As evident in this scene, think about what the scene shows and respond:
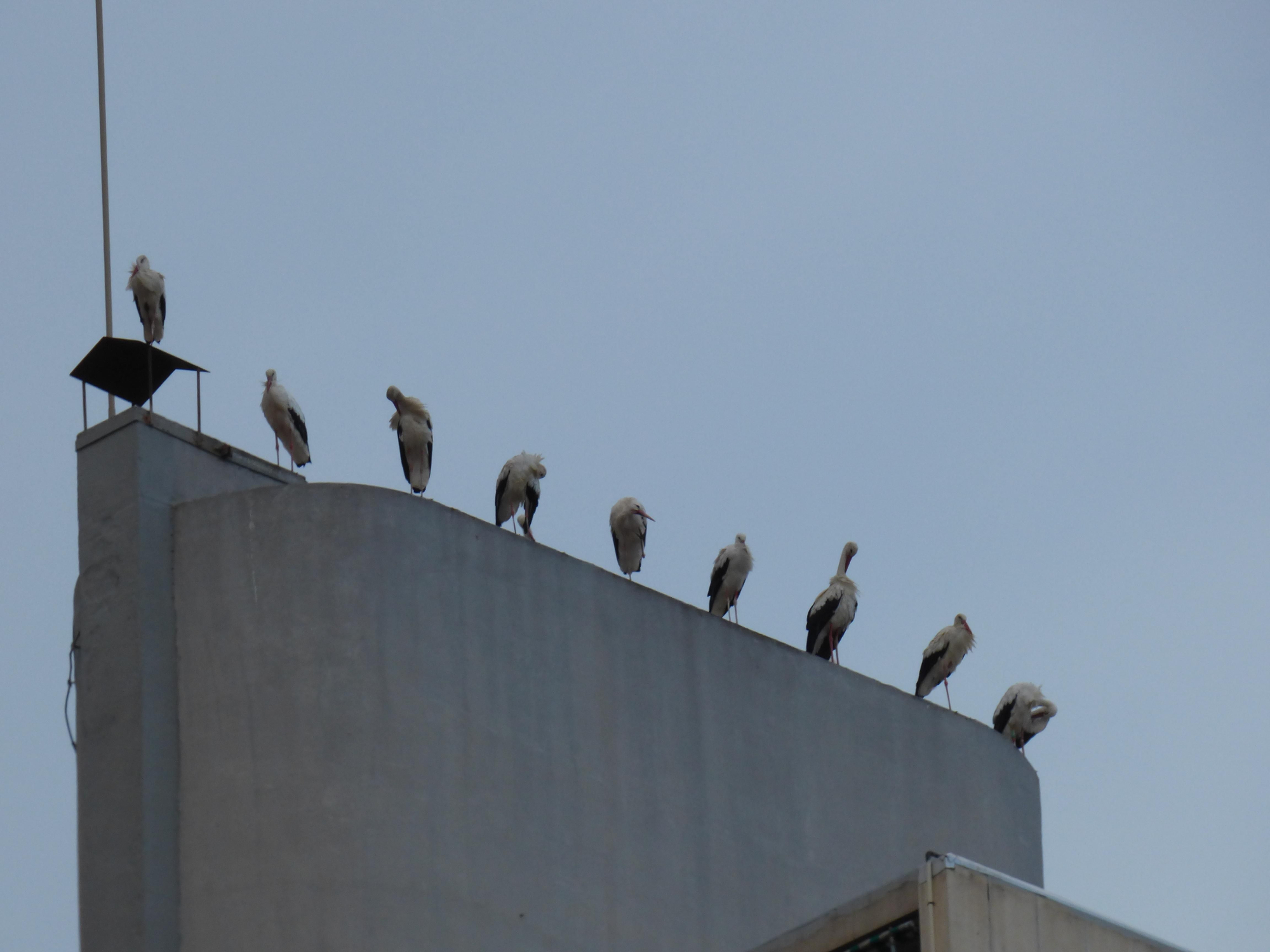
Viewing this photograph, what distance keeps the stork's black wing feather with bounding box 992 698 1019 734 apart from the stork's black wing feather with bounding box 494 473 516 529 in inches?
294

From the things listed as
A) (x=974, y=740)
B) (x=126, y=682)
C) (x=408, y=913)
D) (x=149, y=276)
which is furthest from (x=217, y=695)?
(x=974, y=740)

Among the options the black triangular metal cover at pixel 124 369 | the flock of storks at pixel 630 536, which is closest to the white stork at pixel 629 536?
the flock of storks at pixel 630 536

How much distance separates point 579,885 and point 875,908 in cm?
551

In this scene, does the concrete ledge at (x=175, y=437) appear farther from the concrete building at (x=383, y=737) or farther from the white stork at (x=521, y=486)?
the white stork at (x=521, y=486)

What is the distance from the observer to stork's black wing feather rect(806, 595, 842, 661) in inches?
1072

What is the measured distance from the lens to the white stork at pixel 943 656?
2867cm

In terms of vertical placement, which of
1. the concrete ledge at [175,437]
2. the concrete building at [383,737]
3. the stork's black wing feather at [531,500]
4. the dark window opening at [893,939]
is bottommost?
the dark window opening at [893,939]

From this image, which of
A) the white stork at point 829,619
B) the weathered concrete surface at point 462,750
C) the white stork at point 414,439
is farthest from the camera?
the white stork at point 829,619

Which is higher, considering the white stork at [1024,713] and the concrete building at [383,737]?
the white stork at [1024,713]

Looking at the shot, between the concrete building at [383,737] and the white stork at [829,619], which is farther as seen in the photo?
the white stork at [829,619]

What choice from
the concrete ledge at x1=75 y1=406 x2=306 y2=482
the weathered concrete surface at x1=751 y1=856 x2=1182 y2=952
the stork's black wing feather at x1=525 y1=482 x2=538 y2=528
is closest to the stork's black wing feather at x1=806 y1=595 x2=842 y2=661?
the stork's black wing feather at x1=525 y1=482 x2=538 y2=528

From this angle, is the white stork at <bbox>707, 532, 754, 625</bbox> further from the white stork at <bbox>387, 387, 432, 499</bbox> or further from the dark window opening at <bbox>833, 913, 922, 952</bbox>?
the dark window opening at <bbox>833, 913, 922, 952</bbox>

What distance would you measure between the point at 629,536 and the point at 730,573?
1.34 meters

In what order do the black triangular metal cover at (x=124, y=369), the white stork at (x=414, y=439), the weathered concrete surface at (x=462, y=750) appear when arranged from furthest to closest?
1. the white stork at (x=414, y=439)
2. the black triangular metal cover at (x=124, y=369)
3. the weathered concrete surface at (x=462, y=750)
